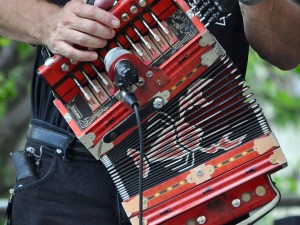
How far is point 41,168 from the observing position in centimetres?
303

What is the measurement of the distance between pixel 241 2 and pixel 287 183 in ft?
13.6

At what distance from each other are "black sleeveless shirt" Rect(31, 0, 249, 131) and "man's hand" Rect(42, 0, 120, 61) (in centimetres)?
34

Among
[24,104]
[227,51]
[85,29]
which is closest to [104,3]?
[85,29]

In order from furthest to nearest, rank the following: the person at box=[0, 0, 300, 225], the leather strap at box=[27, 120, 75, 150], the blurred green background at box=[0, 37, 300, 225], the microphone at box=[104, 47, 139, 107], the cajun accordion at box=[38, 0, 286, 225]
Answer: the blurred green background at box=[0, 37, 300, 225] → the leather strap at box=[27, 120, 75, 150] → the person at box=[0, 0, 300, 225] → the cajun accordion at box=[38, 0, 286, 225] → the microphone at box=[104, 47, 139, 107]

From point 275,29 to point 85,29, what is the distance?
25.0 inches

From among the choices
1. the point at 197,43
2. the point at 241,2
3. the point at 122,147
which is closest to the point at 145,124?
the point at 122,147

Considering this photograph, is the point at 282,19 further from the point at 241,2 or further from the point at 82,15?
the point at 82,15

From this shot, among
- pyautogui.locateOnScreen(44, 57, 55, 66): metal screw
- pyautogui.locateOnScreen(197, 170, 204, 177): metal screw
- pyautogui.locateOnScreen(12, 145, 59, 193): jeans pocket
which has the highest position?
pyautogui.locateOnScreen(44, 57, 55, 66): metal screw

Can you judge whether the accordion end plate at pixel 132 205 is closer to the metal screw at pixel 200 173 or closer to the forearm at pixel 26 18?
the metal screw at pixel 200 173

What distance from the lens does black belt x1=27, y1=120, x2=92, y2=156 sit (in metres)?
2.96

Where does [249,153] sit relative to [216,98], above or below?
below

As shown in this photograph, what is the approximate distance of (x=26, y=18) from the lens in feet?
9.90

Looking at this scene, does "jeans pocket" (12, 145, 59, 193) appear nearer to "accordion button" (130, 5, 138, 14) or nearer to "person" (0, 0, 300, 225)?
"person" (0, 0, 300, 225)

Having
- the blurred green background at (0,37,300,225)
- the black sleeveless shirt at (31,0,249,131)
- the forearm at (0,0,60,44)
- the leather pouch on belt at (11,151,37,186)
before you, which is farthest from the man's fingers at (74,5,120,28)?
the blurred green background at (0,37,300,225)
